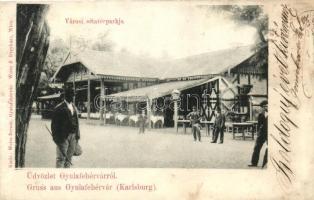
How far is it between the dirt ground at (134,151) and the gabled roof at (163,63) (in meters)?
0.73

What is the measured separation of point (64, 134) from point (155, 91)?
1.22 metres

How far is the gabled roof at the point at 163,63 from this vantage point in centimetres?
556

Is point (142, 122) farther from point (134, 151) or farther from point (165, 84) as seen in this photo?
point (165, 84)

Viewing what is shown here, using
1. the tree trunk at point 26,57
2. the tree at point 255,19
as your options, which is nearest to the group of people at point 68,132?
the tree trunk at point 26,57

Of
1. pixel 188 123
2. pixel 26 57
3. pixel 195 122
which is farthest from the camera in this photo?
pixel 188 123

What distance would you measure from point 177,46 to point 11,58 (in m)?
1.94

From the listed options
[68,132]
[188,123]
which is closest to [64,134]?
[68,132]

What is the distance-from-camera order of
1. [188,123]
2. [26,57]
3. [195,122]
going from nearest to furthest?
[26,57]
[195,122]
[188,123]

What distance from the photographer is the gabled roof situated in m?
5.56

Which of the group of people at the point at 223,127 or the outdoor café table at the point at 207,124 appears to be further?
the outdoor café table at the point at 207,124

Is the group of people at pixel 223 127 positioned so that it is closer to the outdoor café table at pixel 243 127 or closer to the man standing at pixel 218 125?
the man standing at pixel 218 125

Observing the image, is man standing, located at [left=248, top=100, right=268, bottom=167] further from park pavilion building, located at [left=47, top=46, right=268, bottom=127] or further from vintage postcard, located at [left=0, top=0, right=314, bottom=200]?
park pavilion building, located at [left=47, top=46, right=268, bottom=127]

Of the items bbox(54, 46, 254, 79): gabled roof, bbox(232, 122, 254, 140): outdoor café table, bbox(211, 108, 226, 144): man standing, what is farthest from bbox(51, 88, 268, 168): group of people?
bbox(54, 46, 254, 79): gabled roof

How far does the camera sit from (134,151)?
549 cm
